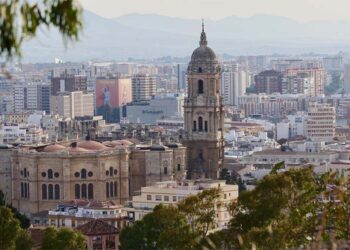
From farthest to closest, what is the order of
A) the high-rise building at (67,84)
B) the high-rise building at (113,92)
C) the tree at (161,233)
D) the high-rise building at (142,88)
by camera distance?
the high-rise building at (142,88), the high-rise building at (113,92), the high-rise building at (67,84), the tree at (161,233)

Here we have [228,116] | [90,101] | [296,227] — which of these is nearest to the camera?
[296,227]

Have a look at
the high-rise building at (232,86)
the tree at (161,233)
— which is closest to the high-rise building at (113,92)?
the high-rise building at (232,86)

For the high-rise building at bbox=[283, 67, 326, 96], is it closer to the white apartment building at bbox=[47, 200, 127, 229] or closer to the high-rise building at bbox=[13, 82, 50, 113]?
the high-rise building at bbox=[13, 82, 50, 113]

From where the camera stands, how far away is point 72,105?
141 m

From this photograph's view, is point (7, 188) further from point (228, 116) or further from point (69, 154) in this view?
point (228, 116)

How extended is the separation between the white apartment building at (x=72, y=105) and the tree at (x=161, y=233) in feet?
320

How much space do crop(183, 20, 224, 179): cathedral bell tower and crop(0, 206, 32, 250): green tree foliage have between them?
103 feet

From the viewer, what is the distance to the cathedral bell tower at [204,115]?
6681 centimetres

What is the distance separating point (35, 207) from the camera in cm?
5912

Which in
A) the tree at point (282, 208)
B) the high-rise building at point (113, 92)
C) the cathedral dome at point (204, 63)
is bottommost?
the high-rise building at point (113, 92)

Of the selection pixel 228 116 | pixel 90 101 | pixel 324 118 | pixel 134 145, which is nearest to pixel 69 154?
pixel 134 145

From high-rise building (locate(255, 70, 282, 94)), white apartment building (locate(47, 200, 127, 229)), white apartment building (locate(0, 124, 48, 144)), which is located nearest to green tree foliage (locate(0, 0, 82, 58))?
white apartment building (locate(47, 200, 127, 229))

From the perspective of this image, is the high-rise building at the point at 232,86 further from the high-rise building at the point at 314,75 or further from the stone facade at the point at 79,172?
the stone facade at the point at 79,172

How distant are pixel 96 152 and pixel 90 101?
88.0 meters
